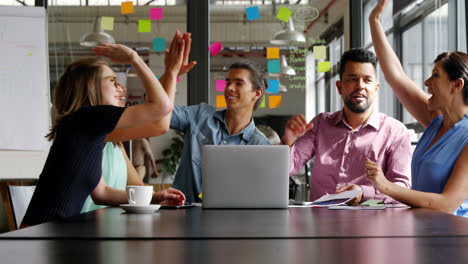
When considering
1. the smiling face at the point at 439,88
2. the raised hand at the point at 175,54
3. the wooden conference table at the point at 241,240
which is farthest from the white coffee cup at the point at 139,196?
the smiling face at the point at 439,88

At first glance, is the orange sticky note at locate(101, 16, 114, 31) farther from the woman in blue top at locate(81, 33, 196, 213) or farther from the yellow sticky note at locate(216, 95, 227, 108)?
the woman in blue top at locate(81, 33, 196, 213)

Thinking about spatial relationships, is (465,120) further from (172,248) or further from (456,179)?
(172,248)

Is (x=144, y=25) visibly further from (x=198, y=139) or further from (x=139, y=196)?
(x=139, y=196)

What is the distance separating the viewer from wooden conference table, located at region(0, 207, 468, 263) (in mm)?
908

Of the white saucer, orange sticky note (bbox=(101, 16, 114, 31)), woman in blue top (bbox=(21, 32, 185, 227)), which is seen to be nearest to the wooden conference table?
the white saucer

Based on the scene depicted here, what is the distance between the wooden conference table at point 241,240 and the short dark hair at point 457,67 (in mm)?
1137

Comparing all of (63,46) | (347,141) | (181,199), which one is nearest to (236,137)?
(347,141)

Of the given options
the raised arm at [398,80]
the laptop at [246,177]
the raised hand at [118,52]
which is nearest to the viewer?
the laptop at [246,177]

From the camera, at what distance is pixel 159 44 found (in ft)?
13.5

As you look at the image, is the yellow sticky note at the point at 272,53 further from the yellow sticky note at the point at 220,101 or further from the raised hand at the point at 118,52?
the raised hand at the point at 118,52

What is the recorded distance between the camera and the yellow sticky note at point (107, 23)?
13.6 feet

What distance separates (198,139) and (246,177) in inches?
49.6

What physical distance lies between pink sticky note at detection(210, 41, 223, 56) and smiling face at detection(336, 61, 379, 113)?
4.02 feet

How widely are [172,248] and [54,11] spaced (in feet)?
12.0
